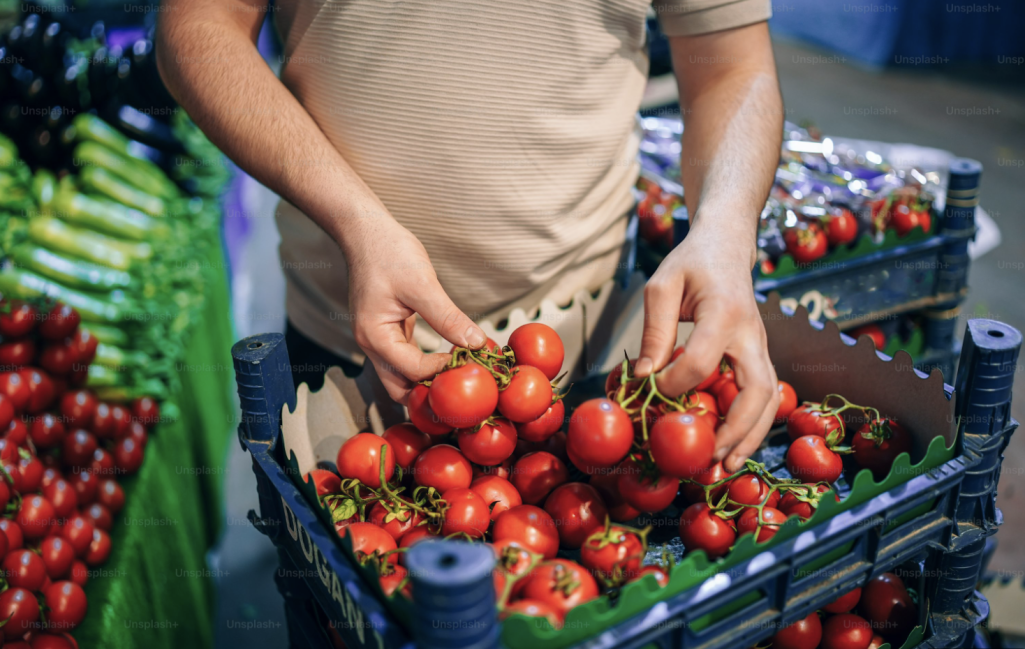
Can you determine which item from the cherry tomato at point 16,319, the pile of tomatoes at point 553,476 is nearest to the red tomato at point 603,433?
the pile of tomatoes at point 553,476

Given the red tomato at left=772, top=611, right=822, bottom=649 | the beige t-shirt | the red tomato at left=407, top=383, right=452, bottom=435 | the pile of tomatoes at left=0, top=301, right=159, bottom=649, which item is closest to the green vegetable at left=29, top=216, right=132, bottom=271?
the pile of tomatoes at left=0, top=301, right=159, bottom=649

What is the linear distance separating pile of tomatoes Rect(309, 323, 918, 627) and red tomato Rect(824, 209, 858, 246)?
1214mm

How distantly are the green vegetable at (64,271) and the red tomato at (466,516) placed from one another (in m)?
2.01

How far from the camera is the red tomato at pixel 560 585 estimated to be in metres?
0.86

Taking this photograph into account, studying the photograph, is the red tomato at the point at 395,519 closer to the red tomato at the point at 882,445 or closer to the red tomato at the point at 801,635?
the red tomato at the point at 801,635

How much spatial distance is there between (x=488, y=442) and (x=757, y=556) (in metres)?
0.39

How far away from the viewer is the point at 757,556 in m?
0.87

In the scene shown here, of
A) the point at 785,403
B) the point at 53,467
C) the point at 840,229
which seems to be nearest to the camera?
the point at 785,403

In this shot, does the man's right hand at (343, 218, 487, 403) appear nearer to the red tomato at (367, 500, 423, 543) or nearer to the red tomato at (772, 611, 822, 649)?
the red tomato at (367, 500, 423, 543)

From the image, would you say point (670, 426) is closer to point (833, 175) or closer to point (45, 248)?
point (833, 175)

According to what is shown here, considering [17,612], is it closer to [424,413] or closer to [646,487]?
[424,413]

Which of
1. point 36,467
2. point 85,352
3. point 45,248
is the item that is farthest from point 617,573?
point 45,248

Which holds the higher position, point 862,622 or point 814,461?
point 814,461

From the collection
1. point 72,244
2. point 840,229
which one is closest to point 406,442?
point 840,229
